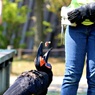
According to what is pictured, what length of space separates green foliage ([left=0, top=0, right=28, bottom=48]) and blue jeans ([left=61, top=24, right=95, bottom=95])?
1056 centimetres

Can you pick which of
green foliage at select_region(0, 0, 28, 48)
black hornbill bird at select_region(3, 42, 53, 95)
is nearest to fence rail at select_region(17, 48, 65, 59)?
green foliage at select_region(0, 0, 28, 48)

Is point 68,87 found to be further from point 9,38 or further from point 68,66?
point 9,38

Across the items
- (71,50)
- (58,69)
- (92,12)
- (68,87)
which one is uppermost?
(92,12)

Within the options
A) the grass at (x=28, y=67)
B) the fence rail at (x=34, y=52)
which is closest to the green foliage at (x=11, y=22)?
the fence rail at (x=34, y=52)

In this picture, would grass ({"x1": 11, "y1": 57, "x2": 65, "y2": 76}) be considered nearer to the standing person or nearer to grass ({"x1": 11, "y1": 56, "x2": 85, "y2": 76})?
grass ({"x1": 11, "y1": 56, "x2": 85, "y2": 76})

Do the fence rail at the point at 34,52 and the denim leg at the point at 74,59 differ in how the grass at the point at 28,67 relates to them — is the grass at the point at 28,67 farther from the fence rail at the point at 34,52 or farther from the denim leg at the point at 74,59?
the denim leg at the point at 74,59

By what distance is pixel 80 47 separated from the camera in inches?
161

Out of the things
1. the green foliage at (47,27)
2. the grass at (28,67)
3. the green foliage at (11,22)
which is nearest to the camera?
the grass at (28,67)

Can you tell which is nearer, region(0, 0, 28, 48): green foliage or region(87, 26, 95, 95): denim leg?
region(87, 26, 95, 95): denim leg

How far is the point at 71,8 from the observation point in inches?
165

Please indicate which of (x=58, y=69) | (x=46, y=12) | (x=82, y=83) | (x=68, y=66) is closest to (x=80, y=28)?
(x=68, y=66)

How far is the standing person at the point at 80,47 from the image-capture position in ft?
13.4

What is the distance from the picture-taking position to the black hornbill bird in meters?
4.00

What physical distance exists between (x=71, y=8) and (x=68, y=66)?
0.60m
